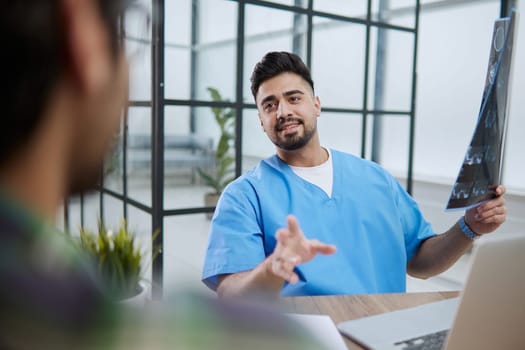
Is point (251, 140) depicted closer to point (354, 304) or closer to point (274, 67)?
point (274, 67)

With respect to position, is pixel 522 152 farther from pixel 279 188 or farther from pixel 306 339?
pixel 306 339

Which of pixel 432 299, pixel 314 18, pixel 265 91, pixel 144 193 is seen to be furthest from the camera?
pixel 314 18

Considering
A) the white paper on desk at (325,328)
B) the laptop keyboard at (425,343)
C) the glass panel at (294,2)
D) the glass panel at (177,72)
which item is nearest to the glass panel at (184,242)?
the glass panel at (177,72)

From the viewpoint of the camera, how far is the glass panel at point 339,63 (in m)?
2.88

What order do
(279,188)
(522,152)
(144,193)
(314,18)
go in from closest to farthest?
(279,188), (144,193), (314,18), (522,152)

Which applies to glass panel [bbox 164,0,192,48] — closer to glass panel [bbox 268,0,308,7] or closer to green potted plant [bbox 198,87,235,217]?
green potted plant [bbox 198,87,235,217]

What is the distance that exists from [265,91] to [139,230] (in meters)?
1.30

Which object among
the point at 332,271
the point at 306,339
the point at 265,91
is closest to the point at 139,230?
the point at 265,91

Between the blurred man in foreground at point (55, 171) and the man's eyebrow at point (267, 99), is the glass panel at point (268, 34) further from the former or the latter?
the blurred man in foreground at point (55, 171)

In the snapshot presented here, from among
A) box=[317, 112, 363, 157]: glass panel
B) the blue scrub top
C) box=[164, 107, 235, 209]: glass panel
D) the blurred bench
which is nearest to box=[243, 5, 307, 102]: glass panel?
box=[164, 107, 235, 209]: glass panel

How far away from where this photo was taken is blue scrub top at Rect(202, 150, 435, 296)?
1251mm

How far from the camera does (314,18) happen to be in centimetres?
275

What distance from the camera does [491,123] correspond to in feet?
3.87

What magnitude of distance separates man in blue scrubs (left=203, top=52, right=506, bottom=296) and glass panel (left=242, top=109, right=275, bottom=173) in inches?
37.0
